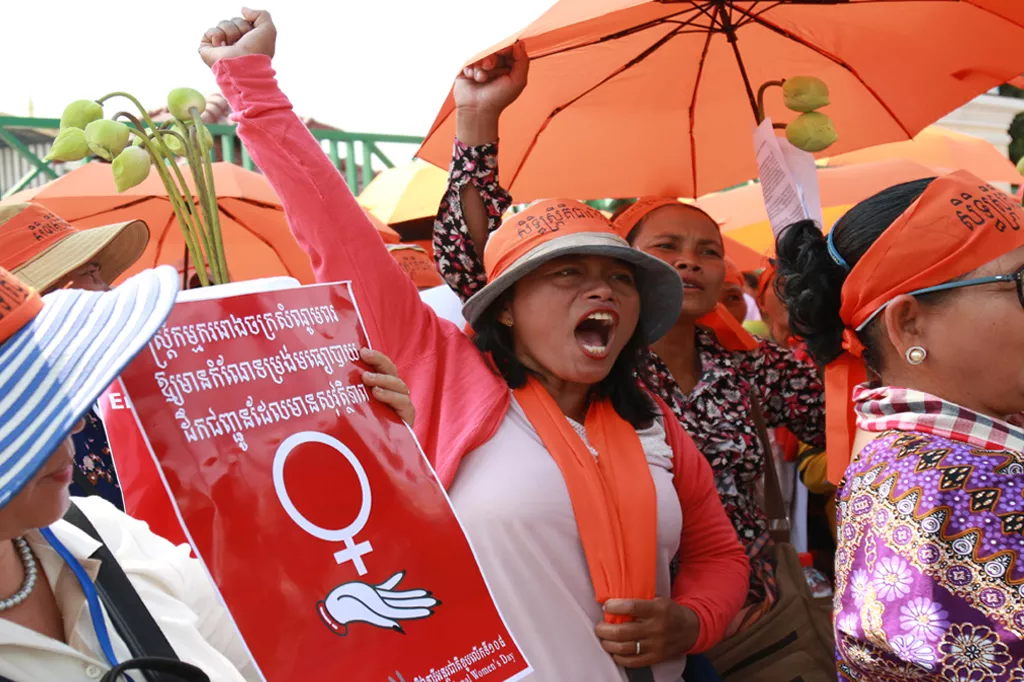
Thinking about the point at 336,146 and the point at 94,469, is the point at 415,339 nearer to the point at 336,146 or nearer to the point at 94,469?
the point at 94,469

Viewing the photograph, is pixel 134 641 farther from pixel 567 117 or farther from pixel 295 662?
pixel 567 117

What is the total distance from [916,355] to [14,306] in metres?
1.64

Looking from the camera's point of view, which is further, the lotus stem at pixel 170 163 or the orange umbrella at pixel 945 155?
the orange umbrella at pixel 945 155

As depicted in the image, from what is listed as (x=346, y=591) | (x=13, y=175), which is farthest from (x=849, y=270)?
(x=13, y=175)

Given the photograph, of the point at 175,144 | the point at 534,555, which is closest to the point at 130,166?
the point at 175,144

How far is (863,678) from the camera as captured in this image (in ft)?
5.95

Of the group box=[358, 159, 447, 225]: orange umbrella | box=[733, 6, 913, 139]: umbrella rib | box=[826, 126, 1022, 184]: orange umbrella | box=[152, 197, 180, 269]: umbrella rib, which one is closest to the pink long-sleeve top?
box=[733, 6, 913, 139]: umbrella rib

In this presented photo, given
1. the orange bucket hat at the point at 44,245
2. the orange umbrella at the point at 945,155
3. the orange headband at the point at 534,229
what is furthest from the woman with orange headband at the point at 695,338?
the orange umbrella at the point at 945,155

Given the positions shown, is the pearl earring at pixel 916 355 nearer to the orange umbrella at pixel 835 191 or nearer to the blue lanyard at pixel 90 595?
the blue lanyard at pixel 90 595

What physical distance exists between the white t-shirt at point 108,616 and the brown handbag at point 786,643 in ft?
5.52

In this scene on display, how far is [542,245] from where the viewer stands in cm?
250

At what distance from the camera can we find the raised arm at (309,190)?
204cm

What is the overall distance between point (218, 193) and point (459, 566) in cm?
370

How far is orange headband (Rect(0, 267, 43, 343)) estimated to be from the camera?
1.16 m
